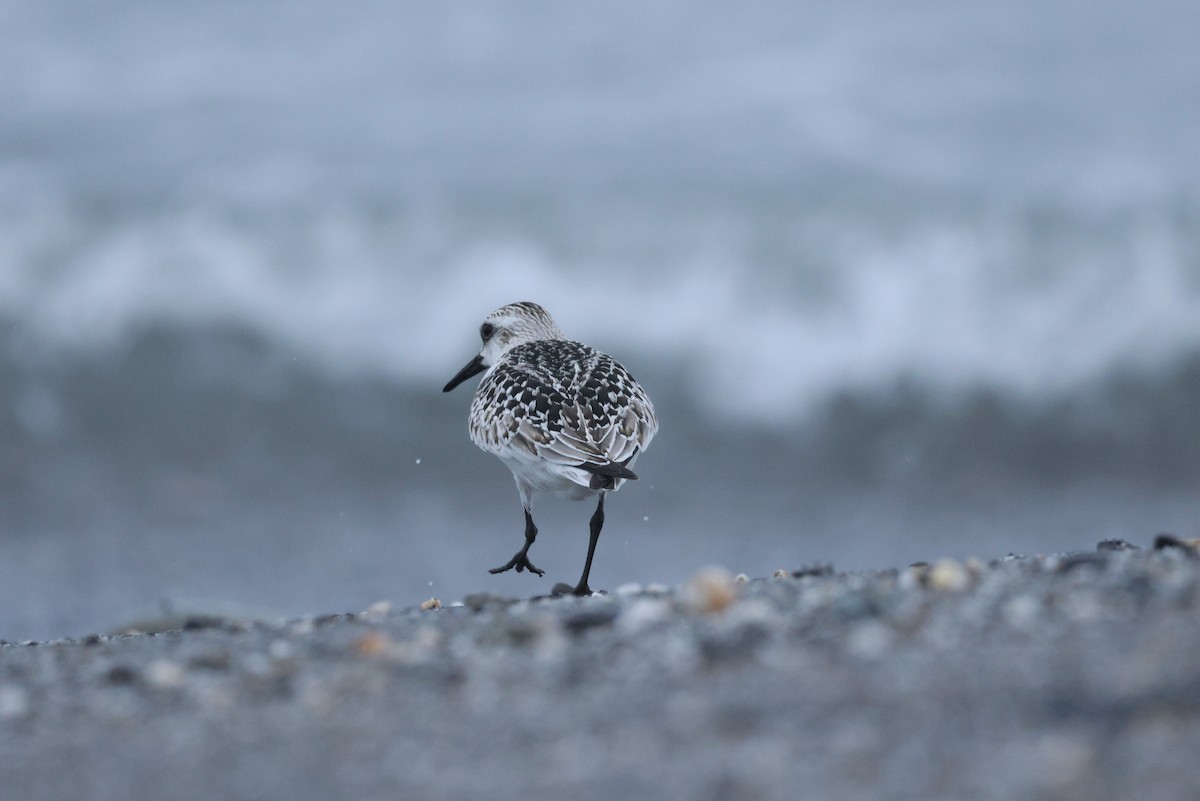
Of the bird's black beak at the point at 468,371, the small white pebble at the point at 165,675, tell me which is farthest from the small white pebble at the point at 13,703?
the bird's black beak at the point at 468,371

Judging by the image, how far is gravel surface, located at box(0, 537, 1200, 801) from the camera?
298 cm

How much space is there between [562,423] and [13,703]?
3344mm

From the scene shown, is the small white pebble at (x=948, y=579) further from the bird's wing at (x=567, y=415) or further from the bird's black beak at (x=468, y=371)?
the bird's black beak at (x=468, y=371)

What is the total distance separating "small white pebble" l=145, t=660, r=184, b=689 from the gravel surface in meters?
0.02

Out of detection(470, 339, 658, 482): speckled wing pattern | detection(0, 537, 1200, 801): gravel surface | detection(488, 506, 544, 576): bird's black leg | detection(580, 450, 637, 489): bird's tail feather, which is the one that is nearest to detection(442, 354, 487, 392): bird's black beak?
detection(470, 339, 658, 482): speckled wing pattern

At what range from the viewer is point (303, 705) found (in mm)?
3926

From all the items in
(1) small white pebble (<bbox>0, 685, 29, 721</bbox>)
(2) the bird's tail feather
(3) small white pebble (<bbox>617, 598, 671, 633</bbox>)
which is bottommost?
(1) small white pebble (<bbox>0, 685, 29, 721</bbox>)

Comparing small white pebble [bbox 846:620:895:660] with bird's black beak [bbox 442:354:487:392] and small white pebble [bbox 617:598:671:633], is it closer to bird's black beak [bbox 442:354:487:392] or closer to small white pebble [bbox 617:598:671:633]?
small white pebble [bbox 617:598:671:633]

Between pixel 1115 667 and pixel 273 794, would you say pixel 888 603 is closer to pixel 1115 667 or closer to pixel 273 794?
pixel 1115 667

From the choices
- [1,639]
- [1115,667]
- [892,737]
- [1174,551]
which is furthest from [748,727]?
[1,639]

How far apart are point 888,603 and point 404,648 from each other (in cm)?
162

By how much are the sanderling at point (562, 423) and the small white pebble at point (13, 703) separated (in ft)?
9.95

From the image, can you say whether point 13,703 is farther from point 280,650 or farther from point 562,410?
point 562,410

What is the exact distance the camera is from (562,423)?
713cm
